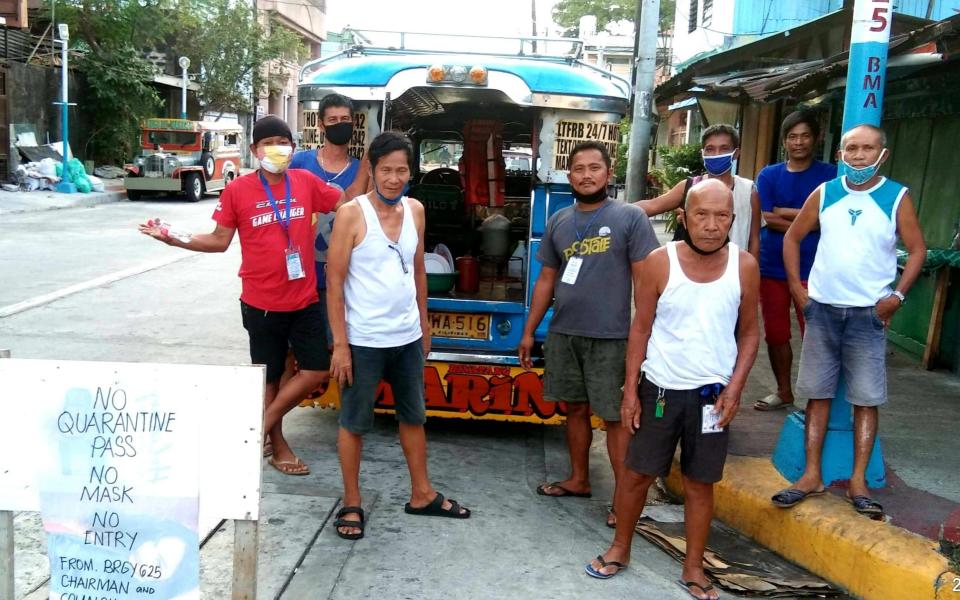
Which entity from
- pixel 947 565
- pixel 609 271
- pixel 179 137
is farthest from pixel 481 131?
pixel 179 137

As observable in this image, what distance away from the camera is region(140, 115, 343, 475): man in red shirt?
14.5 ft

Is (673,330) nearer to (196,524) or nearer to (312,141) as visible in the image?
(196,524)

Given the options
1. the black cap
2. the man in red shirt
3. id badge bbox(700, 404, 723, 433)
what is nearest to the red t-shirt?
the man in red shirt

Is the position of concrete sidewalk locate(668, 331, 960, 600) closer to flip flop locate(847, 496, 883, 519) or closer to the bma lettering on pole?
flip flop locate(847, 496, 883, 519)

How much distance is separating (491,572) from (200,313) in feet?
20.5

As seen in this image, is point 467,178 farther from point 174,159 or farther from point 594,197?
point 174,159

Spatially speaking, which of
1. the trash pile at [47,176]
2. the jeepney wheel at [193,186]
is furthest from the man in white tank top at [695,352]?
the trash pile at [47,176]

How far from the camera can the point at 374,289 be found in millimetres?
4012

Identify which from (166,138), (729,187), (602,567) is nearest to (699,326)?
(602,567)

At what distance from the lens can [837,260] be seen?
13.1 ft

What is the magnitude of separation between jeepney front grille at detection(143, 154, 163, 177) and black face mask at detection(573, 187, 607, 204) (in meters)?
20.1

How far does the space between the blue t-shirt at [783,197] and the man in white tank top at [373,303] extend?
244cm

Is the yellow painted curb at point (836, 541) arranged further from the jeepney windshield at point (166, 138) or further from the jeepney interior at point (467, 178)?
the jeepney windshield at point (166, 138)

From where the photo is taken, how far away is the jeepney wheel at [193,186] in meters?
22.8
